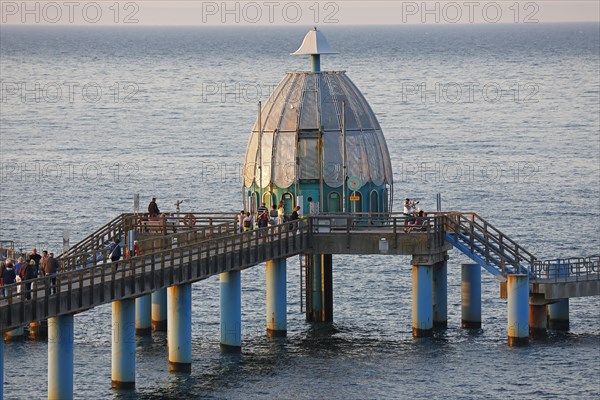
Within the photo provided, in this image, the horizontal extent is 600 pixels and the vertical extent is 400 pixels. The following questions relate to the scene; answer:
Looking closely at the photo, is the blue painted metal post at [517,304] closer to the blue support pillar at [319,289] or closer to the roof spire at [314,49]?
the blue support pillar at [319,289]

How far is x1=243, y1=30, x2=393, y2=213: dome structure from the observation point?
255 ft

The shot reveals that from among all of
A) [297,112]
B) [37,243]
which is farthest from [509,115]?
[297,112]

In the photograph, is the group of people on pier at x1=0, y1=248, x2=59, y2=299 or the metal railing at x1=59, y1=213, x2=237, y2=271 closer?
the group of people on pier at x1=0, y1=248, x2=59, y2=299

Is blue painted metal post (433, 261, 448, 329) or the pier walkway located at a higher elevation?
the pier walkway

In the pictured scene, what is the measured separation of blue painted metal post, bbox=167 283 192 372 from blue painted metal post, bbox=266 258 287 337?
6.45 meters

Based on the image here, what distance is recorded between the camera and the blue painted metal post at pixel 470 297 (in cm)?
7694

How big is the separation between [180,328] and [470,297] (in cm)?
1407

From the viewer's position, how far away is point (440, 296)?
76812 millimetres

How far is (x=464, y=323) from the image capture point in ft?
254

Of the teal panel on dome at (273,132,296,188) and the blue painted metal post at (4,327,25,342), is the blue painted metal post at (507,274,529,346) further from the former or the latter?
the blue painted metal post at (4,327,25,342)

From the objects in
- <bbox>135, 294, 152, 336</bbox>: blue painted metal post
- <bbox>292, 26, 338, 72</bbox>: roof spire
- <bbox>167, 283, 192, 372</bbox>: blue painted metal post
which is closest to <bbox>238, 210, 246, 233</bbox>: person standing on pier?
<bbox>135, 294, 152, 336</bbox>: blue painted metal post

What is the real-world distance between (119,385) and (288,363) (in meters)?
7.77

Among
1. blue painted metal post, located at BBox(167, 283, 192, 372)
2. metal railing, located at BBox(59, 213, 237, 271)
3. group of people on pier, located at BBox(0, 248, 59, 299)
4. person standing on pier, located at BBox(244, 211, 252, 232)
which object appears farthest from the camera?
person standing on pier, located at BBox(244, 211, 252, 232)

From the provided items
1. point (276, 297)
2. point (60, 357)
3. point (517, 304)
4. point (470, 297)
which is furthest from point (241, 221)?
point (60, 357)
